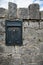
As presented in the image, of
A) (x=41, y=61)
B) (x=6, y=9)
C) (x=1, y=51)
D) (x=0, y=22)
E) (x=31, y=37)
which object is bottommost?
(x=41, y=61)

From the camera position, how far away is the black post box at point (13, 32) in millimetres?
4555

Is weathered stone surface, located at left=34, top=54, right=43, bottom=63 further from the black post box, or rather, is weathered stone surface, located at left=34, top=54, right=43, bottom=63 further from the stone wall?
the black post box

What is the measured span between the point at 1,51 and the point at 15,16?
0.98 metres

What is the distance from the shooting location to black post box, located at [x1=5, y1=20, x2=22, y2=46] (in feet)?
14.9

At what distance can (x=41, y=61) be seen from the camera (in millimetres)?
4570

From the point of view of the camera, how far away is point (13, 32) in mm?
4582

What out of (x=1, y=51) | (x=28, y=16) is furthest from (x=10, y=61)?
(x=28, y=16)

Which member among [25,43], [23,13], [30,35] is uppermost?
[23,13]

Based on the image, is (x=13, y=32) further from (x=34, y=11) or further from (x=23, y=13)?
(x=34, y=11)

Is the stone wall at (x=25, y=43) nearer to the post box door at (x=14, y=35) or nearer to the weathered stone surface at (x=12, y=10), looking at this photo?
the weathered stone surface at (x=12, y=10)

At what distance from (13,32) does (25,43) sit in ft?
1.40

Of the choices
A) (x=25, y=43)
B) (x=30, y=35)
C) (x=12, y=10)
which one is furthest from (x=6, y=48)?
(x=12, y=10)

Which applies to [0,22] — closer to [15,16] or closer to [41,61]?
[15,16]

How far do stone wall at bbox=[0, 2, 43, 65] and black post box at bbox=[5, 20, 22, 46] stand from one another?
0.34 ft
